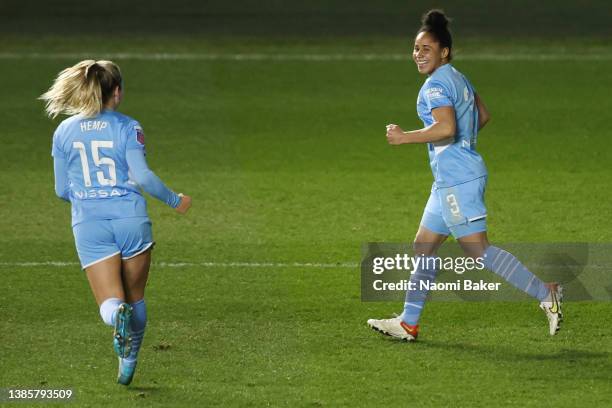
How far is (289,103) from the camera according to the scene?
1593cm

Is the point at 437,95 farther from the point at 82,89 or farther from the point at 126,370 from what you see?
the point at 126,370

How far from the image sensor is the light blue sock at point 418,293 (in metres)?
8.11

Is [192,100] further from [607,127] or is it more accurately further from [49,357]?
[49,357]

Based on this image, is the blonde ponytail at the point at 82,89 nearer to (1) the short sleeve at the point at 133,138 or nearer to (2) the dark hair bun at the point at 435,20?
(1) the short sleeve at the point at 133,138

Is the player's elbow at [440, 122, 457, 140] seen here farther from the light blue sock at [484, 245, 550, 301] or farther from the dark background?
the dark background

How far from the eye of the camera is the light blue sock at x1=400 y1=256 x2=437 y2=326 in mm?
8109

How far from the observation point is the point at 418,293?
26.7ft

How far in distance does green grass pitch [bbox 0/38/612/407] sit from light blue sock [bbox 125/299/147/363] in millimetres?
203

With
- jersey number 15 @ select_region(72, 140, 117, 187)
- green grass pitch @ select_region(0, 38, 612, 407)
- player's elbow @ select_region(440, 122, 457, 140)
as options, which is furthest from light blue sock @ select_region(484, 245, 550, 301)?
jersey number 15 @ select_region(72, 140, 117, 187)

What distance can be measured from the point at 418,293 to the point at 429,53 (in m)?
1.50

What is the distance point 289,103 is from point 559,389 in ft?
30.2

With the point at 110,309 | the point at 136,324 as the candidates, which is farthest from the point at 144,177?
the point at 136,324

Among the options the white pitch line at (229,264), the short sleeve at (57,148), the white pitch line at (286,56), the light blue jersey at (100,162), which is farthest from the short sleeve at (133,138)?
the white pitch line at (286,56)

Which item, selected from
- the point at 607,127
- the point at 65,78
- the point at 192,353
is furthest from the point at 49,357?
the point at 607,127
